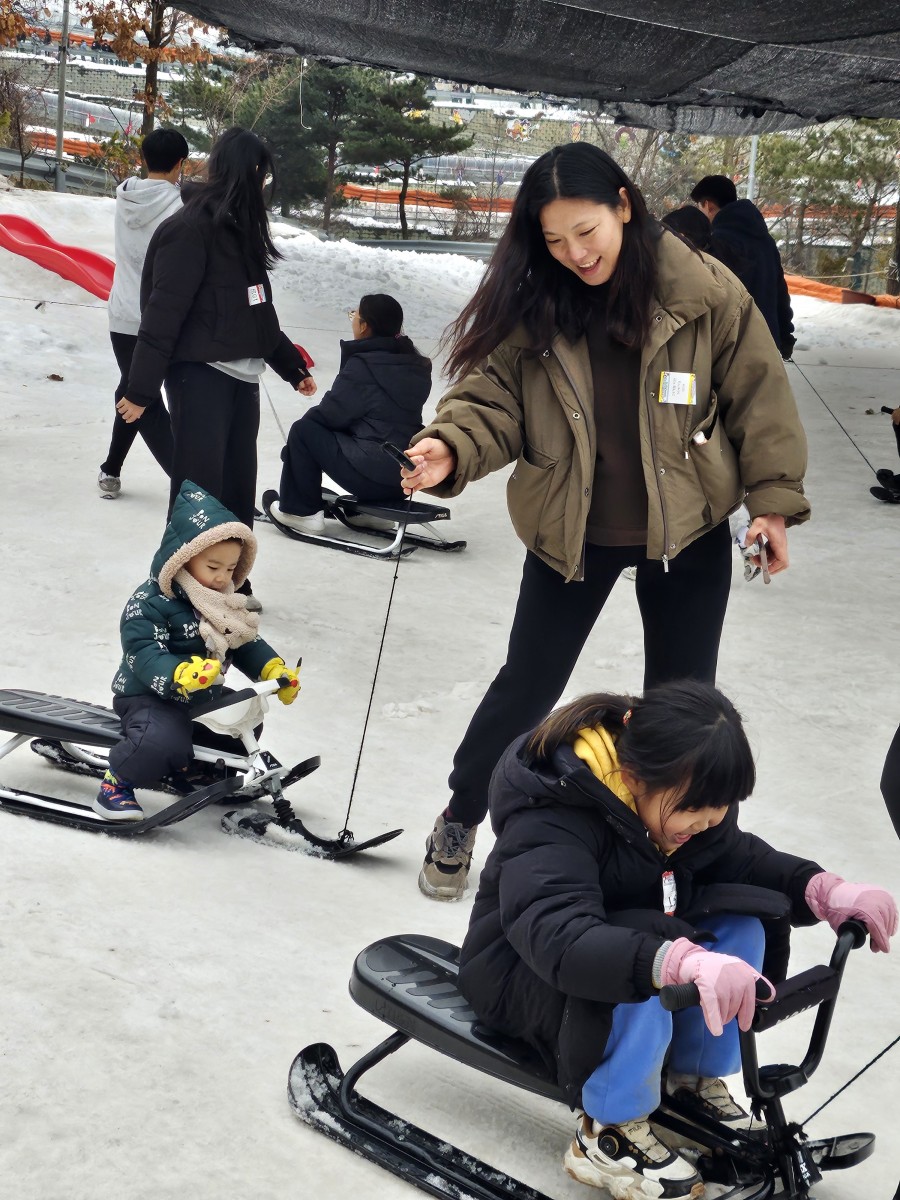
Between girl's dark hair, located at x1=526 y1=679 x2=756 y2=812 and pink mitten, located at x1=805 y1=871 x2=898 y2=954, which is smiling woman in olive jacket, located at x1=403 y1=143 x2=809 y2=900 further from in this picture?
pink mitten, located at x1=805 y1=871 x2=898 y2=954

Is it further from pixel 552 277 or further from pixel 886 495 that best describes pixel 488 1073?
pixel 886 495

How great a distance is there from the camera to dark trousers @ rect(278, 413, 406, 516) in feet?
21.0

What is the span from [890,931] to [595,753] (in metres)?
0.54

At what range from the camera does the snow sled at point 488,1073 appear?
6.33ft

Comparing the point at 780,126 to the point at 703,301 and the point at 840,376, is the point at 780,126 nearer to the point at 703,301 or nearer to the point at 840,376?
the point at 840,376

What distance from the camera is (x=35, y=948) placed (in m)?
2.66

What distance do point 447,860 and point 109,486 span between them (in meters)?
4.07

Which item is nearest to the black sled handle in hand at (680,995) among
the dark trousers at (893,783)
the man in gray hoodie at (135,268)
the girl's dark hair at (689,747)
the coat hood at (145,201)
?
the girl's dark hair at (689,747)

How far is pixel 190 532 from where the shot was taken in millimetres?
3484

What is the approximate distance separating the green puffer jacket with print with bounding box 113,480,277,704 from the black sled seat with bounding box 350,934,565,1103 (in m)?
1.21

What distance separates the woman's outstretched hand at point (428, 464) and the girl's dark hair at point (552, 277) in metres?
0.21

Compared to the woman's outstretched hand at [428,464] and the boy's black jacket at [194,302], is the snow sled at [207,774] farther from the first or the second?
the boy's black jacket at [194,302]

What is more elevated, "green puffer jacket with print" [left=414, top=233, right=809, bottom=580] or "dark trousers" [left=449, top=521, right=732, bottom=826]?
"green puffer jacket with print" [left=414, top=233, right=809, bottom=580]

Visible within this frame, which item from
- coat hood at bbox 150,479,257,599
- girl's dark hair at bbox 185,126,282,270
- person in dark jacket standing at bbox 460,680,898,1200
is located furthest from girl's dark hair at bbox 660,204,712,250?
person in dark jacket standing at bbox 460,680,898,1200
